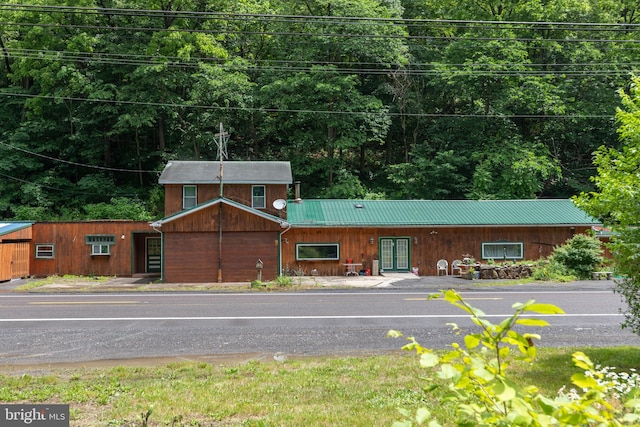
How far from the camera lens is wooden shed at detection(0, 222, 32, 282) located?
77.9ft

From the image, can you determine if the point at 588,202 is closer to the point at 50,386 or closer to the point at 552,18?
the point at 50,386

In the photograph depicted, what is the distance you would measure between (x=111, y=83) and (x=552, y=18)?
34.7 metres

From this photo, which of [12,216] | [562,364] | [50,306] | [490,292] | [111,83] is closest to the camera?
[562,364]

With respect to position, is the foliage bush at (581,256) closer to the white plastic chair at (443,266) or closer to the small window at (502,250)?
the small window at (502,250)

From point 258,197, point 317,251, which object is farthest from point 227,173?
point 317,251

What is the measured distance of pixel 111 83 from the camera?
3853 cm

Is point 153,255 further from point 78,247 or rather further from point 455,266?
point 455,266

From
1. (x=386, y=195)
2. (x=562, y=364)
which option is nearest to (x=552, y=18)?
(x=386, y=195)

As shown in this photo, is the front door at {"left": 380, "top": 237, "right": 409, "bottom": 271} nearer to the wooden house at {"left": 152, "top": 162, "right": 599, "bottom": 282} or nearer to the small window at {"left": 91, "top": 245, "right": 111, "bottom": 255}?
the wooden house at {"left": 152, "top": 162, "right": 599, "bottom": 282}

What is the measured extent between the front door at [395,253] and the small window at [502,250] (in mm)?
4294

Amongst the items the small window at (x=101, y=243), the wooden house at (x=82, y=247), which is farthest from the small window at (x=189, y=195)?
the small window at (x=101, y=243)

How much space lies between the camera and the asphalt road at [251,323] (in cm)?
1002

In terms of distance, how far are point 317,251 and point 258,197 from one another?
4495mm

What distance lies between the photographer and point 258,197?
27.6 meters
